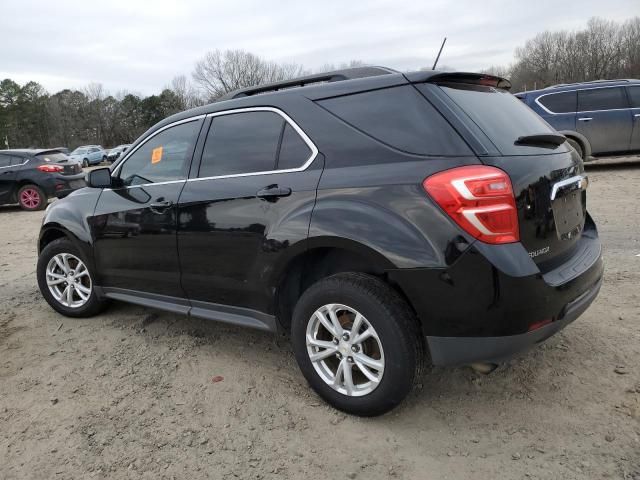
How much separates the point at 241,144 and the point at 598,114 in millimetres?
9560

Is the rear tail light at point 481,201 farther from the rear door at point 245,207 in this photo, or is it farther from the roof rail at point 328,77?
the roof rail at point 328,77

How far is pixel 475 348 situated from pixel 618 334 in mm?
1662

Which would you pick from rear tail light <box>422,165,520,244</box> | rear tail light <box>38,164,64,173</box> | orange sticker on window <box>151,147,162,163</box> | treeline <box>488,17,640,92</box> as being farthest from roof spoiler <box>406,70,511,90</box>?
treeline <box>488,17,640,92</box>

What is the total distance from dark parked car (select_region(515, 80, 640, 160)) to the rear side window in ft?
28.3

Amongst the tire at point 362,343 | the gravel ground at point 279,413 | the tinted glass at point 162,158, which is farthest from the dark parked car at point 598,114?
the tire at point 362,343

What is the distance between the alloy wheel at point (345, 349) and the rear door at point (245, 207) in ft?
1.24

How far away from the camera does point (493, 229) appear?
221 cm

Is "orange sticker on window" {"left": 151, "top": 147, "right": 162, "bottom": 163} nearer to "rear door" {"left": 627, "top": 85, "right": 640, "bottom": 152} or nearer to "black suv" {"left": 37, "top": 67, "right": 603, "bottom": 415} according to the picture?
"black suv" {"left": 37, "top": 67, "right": 603, "bottom": 415}

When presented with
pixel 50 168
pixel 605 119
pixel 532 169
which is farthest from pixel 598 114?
pixel 50 168

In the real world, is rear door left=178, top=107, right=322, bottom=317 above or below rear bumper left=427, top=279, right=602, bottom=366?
above

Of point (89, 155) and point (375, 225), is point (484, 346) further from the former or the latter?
point (89, 155)

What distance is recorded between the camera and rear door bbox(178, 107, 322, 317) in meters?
2.75

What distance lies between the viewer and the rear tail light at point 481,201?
7.22 feet

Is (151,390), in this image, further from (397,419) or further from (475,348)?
(475,348)
